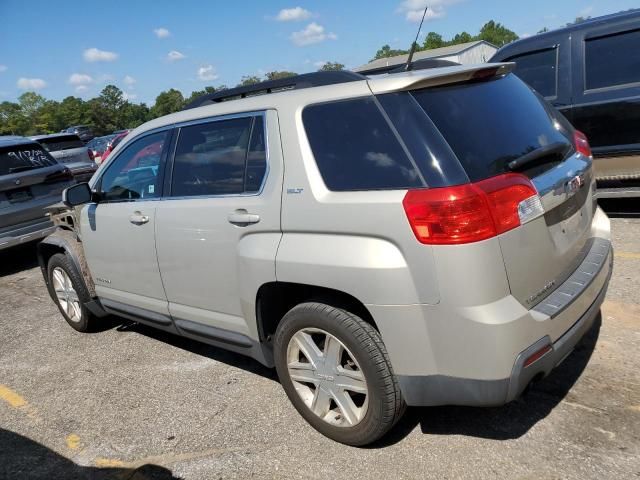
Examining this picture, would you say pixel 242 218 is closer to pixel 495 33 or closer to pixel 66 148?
pixel 66 148

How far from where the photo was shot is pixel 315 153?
269 cm

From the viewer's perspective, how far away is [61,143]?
46.0 ft

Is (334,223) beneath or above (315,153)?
beneath

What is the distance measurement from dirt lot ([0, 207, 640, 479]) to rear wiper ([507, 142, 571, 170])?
1.35m

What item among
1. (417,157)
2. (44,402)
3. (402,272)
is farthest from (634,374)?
(44,402)

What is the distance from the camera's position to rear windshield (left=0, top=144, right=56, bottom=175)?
7.47m

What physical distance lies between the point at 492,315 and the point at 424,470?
89cm

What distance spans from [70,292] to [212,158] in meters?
2.45

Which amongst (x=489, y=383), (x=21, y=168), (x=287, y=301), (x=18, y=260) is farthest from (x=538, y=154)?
(x=18, y=260)

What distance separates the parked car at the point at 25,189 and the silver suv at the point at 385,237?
4786 mm

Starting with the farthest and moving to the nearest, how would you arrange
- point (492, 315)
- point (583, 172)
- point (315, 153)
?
point (583, 172)
point (315, 153)
point (492, 315)

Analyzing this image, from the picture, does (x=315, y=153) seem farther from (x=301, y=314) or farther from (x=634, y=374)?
(x=634, y=374)

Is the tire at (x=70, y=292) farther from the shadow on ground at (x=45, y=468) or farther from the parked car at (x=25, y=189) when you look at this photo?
the parked car at (x=25, y=189)

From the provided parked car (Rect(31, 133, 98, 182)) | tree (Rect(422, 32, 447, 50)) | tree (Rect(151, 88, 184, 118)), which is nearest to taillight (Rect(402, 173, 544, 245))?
parked car (Rect(31, 133, 98, 182))
